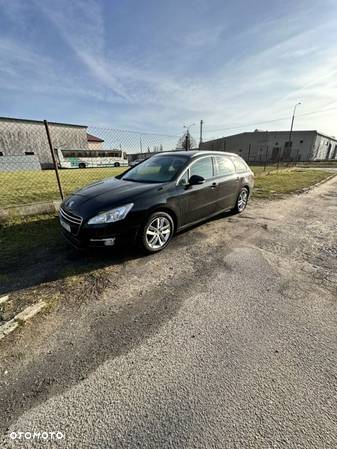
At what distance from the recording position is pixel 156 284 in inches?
113

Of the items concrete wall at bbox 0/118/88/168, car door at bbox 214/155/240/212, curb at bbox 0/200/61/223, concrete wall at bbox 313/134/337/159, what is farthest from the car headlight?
concrete wall at bbox 313/134/337/159

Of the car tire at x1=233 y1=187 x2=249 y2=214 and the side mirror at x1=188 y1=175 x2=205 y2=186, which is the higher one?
the side mirror at x1=188 y1=175 x2=205 y2=186

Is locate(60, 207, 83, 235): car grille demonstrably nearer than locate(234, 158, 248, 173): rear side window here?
Yes

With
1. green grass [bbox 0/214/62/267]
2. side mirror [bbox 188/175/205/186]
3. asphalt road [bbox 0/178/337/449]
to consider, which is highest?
side mirror [bbox 188/175/205/186]

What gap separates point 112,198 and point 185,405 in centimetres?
259

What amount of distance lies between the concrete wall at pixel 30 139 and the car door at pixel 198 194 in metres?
30.7

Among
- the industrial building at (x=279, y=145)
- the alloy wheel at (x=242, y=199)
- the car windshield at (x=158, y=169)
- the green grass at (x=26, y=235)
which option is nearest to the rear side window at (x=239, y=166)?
the alloy wheel at (x=242, y=199)

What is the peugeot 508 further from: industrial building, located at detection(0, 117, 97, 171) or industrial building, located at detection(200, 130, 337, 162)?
industrial building, located at detection(200, 130, 337, 162)

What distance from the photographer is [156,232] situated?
360 cm

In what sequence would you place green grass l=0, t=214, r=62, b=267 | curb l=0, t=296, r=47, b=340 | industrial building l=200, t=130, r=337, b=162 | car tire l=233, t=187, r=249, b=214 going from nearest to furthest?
curb l=0, t=296, r=47, b=340 → green grass l=0, t=214, r=62, b=267 → car tire l=233, t=187, r=249, b=214 → industrial building l=200, t=130, r=337, b=162

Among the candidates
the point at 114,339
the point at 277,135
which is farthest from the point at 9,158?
the point at 277,135

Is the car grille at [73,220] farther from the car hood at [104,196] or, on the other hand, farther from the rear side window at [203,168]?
the rear side window at [203,168]

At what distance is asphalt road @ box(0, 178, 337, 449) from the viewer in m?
1.38

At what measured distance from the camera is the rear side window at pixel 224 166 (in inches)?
189
